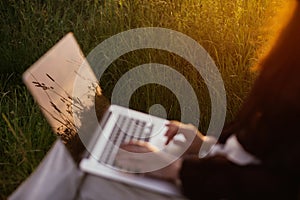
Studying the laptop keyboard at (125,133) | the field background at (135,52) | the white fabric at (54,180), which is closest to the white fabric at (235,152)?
the laptop keyboard at (125,133)

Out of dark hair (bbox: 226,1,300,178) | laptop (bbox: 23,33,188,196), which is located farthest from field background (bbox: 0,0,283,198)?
dark hair (bbox: 226,1,300,178)

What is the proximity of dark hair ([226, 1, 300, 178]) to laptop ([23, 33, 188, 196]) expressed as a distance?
0.87 ft

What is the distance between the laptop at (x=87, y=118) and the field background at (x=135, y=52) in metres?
0.28

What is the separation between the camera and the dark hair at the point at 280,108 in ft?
4.13

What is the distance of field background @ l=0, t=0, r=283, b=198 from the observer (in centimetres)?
229

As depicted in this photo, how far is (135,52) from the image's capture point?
2.55m

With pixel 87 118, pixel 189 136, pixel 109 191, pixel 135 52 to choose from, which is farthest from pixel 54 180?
pixel 135 52

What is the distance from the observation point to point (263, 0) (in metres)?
2.76

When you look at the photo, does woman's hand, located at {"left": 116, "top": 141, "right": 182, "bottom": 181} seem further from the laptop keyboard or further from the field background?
A: the field background

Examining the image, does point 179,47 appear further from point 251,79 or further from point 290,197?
point 290,197

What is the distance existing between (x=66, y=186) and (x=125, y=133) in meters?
0.29

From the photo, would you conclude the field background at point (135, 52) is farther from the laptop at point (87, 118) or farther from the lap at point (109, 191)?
the lap at point (109, 191)

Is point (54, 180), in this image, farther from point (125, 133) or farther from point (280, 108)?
point (280, 108)

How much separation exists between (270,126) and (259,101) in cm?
11
